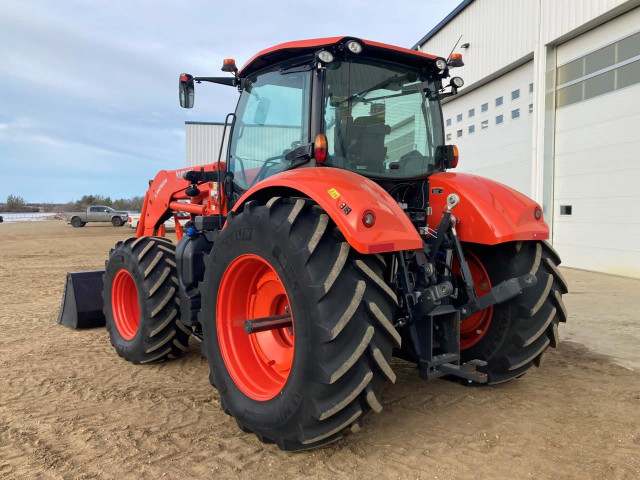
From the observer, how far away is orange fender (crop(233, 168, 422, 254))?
2373 millimetres

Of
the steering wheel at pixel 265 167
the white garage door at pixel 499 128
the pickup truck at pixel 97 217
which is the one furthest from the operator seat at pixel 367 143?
the pickup truck at pixel 97 217

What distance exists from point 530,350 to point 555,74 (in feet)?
32.9

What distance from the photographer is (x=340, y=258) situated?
2402mm

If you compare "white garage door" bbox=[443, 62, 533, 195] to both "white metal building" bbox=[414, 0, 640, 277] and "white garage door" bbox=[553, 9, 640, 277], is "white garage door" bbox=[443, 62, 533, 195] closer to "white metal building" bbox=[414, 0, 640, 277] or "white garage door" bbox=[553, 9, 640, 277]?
"white metal building" bbox=[414, 0, 640, 277]

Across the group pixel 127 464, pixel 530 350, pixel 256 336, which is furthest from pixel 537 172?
pixel 127 464

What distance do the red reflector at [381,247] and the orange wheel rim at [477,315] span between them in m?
1.29

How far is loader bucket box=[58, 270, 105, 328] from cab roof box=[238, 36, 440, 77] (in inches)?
132

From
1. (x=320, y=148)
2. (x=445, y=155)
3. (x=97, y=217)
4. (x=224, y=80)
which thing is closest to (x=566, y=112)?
(x=445, y=155)

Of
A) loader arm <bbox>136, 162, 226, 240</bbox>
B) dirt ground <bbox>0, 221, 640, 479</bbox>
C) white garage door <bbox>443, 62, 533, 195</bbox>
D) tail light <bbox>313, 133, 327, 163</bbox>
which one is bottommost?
dirt ground <bbox>0, 221, 640, 479</bbox>

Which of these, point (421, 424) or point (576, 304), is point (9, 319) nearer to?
point (421, 424)

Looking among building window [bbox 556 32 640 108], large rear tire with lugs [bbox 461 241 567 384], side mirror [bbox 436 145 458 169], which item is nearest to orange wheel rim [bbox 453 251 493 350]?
large rear tire with lugs [bbox 461 241 567 384]

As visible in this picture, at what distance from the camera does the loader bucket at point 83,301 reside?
18.1 feet

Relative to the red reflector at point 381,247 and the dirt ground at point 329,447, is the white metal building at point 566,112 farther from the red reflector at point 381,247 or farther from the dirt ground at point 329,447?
the red reflector at point 381,247

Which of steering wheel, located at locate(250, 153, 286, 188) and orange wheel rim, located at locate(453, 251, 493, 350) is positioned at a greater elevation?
steering wheel, located at locate(250, 153, 286, 188)
